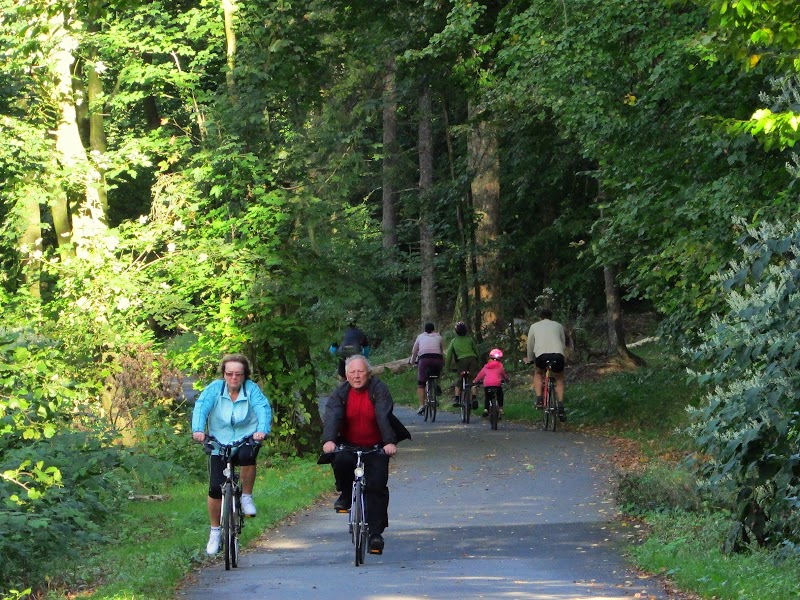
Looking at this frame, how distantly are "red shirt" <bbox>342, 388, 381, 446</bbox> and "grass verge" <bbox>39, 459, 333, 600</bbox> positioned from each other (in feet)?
5.06

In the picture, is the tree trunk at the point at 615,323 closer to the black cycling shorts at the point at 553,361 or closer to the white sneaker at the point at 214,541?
the black cycling shorts at the point at 553,361

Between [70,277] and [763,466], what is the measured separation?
39.0ft

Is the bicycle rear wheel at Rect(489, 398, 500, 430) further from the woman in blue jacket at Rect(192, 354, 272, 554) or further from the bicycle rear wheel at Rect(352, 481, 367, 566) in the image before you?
the bicycle rear wheel at Rect(352, 481, 367, 566)

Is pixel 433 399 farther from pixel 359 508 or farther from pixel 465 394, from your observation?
pixel 359 508

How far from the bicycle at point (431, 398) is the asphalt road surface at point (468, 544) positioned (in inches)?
259

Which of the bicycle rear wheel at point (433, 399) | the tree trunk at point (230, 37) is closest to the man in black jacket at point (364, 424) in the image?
the tree trunk at point (230, 37)

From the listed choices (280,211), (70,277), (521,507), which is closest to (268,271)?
(280,211)

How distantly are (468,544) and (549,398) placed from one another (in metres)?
11.6

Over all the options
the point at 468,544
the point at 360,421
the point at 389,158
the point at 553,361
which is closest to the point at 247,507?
the point at 360,421

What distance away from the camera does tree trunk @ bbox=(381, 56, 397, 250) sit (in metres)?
34.7

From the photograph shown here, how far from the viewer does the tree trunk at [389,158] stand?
34656 millimetres

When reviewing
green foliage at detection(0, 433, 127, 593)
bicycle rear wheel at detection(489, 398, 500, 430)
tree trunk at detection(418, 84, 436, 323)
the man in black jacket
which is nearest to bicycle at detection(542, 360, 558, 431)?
bicycle rear wheel at detection(489, 398, 500, 430)

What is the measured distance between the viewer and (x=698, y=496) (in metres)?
13.7

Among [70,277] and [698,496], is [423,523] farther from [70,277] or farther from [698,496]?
[70,277]
